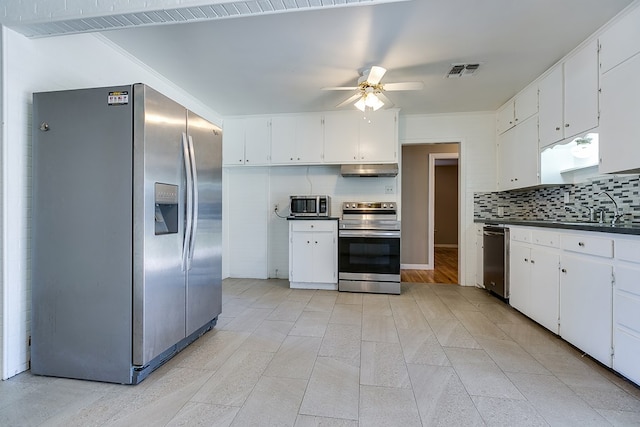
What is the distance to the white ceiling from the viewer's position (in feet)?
6.99

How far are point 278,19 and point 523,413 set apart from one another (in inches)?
115

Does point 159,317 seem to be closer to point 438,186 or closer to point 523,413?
point 523,413

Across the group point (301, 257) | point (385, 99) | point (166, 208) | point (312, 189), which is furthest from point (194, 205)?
point (385, 99)

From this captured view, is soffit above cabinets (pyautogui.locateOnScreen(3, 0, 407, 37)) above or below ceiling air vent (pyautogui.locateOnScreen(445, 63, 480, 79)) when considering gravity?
below

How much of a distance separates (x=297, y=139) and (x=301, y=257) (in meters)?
1.71

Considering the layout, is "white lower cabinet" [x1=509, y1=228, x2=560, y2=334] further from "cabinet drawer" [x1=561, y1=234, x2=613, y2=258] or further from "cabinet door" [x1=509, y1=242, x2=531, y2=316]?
"cabinet drawer" [x1=561, y1=234, x2=613, y2=258]

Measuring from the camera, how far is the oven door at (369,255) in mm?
3887

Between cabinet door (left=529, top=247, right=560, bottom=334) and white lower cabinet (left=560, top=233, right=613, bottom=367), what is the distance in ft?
0.25

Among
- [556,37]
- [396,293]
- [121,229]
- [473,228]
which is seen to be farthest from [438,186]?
[121,229]

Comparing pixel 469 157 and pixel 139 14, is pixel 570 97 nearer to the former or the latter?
pixel 469 157

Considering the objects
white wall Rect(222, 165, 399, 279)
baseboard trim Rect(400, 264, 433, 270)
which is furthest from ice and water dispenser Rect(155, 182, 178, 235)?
baseboard trim Rect(400, 264, 433, 270)

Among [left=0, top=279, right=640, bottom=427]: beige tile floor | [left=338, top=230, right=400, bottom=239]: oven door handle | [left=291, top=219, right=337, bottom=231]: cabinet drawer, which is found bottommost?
[left=0, top=279, right=640, bottom=427]: beige tile floor

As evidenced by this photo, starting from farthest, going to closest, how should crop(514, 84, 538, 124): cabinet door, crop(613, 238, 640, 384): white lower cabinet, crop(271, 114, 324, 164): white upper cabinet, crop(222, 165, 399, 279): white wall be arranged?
crop(222, 165, 399, 279): white wall, crop(271, 114, 324, 164): white upper cabinet, crop(514, 84, 538, 124): cabinet door, crop(613, 238, 640, 384): white lower cabinet

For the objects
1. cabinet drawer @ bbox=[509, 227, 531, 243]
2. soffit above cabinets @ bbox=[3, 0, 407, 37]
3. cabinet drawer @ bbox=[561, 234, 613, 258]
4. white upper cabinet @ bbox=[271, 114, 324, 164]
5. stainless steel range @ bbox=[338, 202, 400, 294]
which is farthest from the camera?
white upper cabinet @ bbox=[271, 114, 324, 164]
